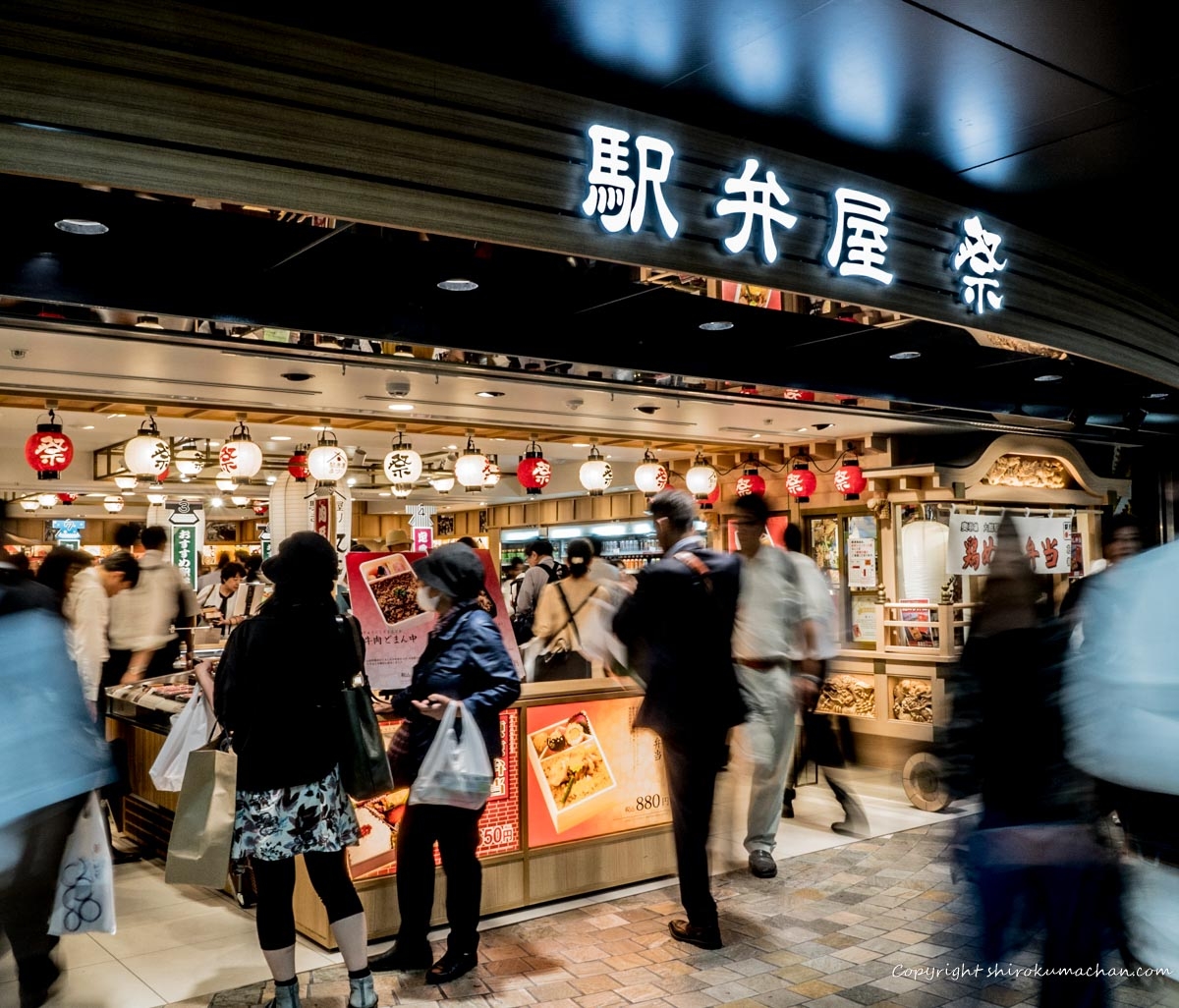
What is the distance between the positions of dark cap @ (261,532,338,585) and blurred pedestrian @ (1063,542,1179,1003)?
2.47 m

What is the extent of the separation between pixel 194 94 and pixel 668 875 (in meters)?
4.48

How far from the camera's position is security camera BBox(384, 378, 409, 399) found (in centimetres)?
718

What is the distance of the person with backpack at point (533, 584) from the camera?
9.13 m

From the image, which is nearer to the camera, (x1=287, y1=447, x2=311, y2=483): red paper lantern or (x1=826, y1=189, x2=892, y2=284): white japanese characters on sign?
(x1=826, y1=189, x2=892, y2=284): white japanese characters on sign

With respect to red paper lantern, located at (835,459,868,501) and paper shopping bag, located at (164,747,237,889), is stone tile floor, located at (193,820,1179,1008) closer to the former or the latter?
paper shopping bag, located at (164,747,237,889)

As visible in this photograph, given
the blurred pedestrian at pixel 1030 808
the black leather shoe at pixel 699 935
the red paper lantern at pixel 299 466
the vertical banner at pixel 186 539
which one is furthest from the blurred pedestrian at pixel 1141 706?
the vertical banner at pixel 186 539

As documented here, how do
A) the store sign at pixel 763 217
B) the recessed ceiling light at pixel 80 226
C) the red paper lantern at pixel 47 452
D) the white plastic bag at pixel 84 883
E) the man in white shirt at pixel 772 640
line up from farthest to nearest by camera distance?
the red paper lantern at pixel 47 452 → the man in white shirt at pixel 772 640 → the store sign at pixel 763 217 → the recessed ceiling light at pixel 80 226 → the white plastic bag at pixel 84 883

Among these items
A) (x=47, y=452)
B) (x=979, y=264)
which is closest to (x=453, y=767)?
(x=979, y=264)

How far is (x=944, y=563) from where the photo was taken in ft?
34.3

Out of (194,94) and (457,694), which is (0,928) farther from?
(194,94)

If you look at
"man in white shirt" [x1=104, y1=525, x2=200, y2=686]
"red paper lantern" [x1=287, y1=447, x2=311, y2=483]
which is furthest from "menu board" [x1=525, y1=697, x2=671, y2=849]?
"red paper lantern" [x1=287, y1=447, x2=311, y2=483]

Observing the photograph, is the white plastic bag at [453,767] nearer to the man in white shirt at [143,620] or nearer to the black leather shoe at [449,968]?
the black leather shoe at [449,968]

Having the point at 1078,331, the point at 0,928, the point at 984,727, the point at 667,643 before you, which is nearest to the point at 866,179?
the point at 1078,331

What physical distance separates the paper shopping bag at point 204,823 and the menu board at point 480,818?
0.95 meters
